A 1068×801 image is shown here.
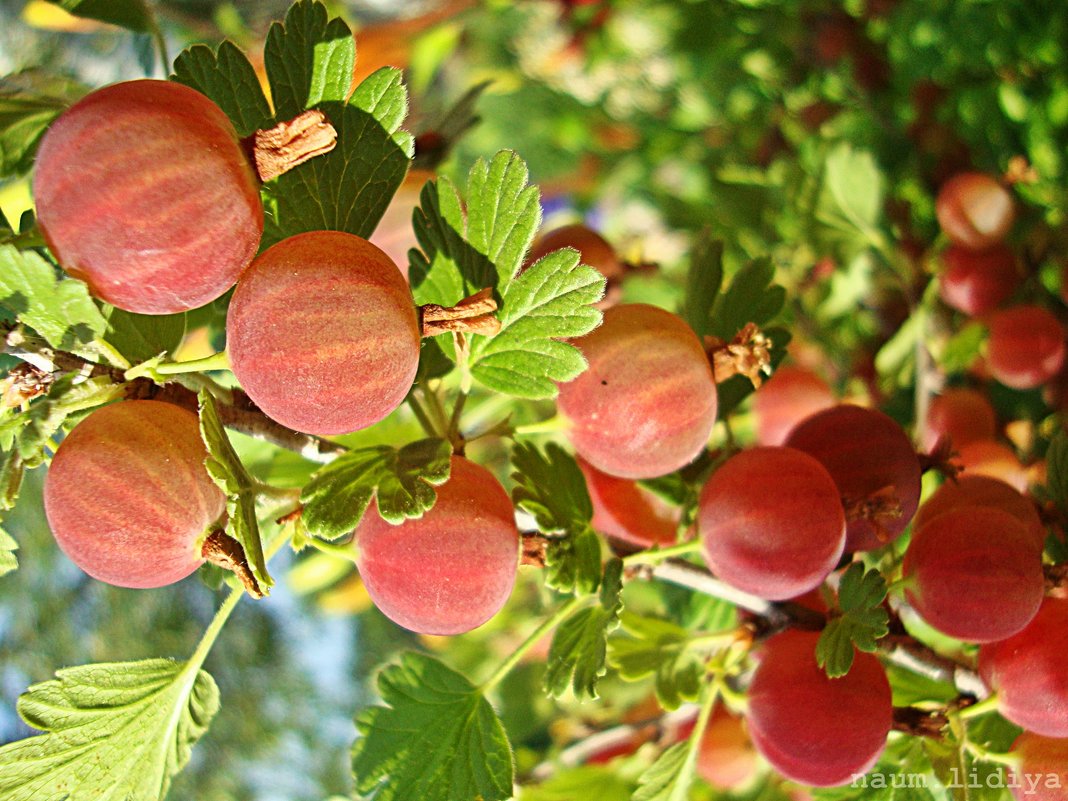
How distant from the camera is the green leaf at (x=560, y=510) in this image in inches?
16.7

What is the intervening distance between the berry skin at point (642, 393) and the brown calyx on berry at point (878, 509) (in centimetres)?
10

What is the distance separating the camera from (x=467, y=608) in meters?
0.38

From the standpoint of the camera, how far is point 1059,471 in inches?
19.8

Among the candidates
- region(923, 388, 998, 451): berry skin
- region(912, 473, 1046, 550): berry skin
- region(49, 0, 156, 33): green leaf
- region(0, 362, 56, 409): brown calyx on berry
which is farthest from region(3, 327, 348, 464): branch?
region(923, 388, 998, 451): berry skin

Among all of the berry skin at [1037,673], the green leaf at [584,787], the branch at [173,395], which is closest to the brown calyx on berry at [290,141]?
the branch at [173,395]

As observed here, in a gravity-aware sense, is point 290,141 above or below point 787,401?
above

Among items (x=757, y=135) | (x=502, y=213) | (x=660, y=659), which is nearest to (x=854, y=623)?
(x=660, y=659)

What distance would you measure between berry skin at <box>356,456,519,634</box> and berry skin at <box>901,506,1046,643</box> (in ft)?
0.76

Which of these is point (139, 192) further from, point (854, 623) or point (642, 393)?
point (854, 623)

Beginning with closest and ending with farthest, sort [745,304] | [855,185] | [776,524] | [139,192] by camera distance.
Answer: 1. [139,192]
2. [776,524]
3. [745,304]
4. [855,185]

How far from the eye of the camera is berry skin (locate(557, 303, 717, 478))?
400 millimetres

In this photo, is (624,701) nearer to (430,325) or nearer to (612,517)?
(612,517)

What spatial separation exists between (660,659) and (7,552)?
376 millimetres

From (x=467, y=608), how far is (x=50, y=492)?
0.61 feet
